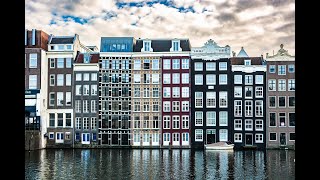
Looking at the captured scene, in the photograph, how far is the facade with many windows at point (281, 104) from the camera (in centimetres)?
5722

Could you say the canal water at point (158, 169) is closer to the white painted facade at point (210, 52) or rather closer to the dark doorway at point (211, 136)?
the dark doorway at point (211, 136)

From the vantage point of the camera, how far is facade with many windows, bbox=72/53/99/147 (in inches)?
2351

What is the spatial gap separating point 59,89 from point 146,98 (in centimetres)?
1264

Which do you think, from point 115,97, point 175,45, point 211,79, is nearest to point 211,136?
point 211,79

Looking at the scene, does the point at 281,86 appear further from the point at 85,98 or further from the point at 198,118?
the point at 85,98

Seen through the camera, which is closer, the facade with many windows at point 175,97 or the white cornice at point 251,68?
the white cornice at point 251,68

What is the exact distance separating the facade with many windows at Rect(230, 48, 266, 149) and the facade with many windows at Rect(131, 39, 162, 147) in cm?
1059

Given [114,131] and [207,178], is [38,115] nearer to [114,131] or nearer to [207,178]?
[114,131]

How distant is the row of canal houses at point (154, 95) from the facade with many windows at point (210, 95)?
0.46 ft

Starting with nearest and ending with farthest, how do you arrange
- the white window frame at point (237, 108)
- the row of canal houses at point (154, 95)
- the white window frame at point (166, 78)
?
the row of canal houses at point (154, 95)
the white window frame at point (237, 108)
the white window frame at point (166, 78)

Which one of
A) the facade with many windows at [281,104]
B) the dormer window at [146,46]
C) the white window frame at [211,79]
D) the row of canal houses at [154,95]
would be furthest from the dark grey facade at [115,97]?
the facade with many windows at [281,104]

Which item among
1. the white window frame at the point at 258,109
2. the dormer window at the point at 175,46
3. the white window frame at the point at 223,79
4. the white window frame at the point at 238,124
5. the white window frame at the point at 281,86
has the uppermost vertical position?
the dormer window at the point at 175,46
